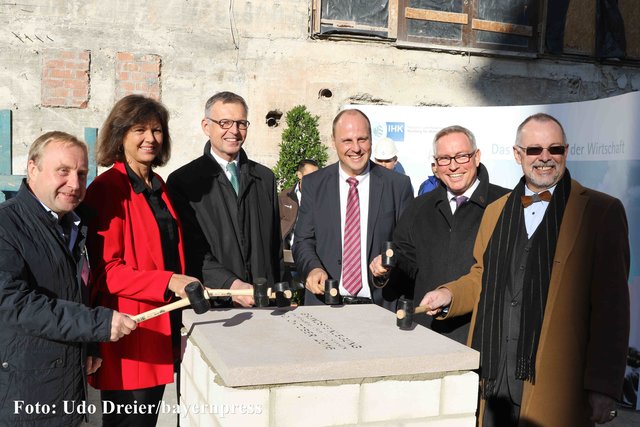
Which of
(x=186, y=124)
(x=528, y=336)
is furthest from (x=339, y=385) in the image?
→ (x=186, y=124)

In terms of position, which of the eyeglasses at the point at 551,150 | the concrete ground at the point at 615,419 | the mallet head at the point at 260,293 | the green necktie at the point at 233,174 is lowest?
the concrete ground at the point at 615,419

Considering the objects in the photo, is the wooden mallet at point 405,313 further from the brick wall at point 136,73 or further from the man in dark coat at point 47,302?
the brick wall at point 136,73

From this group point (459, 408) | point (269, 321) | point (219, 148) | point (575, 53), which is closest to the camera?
point (459, 408)

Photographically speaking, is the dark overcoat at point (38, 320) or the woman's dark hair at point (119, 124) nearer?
the dark overcoat at point (38, 320)

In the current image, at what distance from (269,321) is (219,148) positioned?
5.27 feet

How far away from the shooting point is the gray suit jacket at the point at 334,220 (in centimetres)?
379

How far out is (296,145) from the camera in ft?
29.8

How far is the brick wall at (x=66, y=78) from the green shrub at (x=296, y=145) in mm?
2899

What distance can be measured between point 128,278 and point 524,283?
183 centimetres

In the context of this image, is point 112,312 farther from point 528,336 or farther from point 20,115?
point 20,115

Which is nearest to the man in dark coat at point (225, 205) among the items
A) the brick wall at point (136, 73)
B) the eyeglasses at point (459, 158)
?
the eyeglasses at point (459, 158)

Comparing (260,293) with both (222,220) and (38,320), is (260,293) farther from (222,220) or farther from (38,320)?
(222,220)

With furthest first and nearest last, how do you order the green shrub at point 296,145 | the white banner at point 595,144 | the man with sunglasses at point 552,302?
the green shrub at point 296,145 → the white banner at point 595,144 → the man with sunglasses at point 552,302

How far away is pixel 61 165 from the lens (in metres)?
2.62
